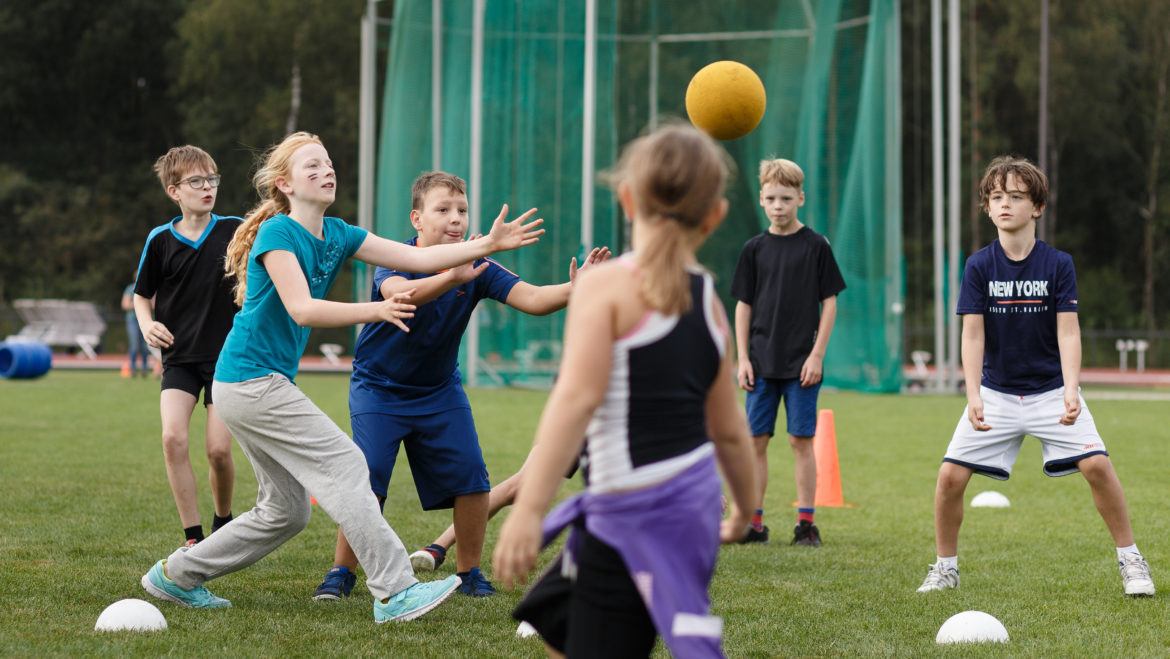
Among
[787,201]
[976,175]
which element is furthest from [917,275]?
[787,201]

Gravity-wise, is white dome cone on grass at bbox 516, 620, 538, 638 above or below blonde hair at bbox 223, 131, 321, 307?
below

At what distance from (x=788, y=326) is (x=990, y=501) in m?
2.32

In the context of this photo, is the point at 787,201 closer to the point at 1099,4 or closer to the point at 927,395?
the point at 927,395

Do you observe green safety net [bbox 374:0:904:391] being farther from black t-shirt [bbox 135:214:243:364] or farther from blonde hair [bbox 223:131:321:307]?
blonde hair [bbox 223:131:321:307]

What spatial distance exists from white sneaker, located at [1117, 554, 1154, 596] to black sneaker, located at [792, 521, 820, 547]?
182 cm

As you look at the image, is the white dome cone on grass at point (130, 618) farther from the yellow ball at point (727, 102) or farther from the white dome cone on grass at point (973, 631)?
the yellow ball at point (727, 102)

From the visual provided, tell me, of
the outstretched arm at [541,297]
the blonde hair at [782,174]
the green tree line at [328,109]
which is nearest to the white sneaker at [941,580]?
the outstretched arm at [541,297]

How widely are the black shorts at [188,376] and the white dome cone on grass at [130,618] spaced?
5.52 feet

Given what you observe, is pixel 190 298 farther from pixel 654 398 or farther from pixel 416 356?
pixel 654 398

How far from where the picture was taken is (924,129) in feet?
A: 144

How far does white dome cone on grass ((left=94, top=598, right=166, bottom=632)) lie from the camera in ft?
14.9

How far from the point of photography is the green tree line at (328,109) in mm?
43094

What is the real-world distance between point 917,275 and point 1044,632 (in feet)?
124

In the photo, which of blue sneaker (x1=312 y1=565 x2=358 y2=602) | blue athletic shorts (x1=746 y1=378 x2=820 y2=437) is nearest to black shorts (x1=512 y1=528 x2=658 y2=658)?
blue sneaker (x1=312 y1=565 x2=358 y2=602)
